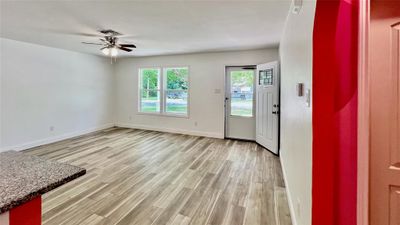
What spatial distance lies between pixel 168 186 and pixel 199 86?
360 cm

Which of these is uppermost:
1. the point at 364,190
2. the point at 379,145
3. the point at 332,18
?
the point at 332,18

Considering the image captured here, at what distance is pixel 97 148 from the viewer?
4.73m

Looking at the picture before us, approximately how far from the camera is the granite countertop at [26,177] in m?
0.83

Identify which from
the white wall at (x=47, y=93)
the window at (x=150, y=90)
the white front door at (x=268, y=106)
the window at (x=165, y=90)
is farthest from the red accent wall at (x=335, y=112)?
the window at (x=150, y=90)

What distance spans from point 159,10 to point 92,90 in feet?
15.4

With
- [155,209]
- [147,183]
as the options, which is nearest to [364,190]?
[155,209]

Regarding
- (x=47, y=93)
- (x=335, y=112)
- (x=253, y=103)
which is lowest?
(x=335, y=112)

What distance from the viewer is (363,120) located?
116 cm

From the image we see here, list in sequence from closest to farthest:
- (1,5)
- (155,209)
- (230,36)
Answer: (155,209) < (1,5) < (230,36)

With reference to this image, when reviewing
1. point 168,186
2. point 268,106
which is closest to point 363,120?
point 168,186

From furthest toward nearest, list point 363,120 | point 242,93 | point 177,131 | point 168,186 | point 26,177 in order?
point 177,131
point 242,93
point 168,186
point 363,120
point 26,177

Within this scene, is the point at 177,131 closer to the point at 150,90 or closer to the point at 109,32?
the point at 150,90

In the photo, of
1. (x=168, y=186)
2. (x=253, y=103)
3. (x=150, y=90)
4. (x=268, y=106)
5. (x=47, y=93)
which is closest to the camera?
(x=168, y=186)

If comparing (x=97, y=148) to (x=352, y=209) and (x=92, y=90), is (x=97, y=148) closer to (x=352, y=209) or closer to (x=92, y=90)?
(x=92, y=90)
